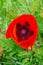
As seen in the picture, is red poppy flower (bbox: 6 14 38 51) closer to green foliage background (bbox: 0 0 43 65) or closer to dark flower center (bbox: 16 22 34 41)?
dark flower center (bbox: 16 22 34 41)

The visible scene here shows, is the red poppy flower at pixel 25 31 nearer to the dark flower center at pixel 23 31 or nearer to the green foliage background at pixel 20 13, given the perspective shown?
the dark flower center at pixel 23 31

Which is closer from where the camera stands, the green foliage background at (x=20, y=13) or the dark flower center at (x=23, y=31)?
the dark flower center at (x=23, y=31)

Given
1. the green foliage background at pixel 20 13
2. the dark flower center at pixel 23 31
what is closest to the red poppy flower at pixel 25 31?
the dark flower center at pixel 23 31

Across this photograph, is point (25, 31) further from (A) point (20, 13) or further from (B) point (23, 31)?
(A) point (20, 13)

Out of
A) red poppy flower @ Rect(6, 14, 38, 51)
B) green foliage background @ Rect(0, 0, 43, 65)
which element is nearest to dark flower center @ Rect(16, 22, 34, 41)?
red poppy flower @ Rect(6, 14, 38, 51)

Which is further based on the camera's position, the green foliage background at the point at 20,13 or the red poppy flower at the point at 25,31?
the green foliage background at the point at 20,13

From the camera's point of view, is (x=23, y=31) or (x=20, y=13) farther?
(x=20, y=13)

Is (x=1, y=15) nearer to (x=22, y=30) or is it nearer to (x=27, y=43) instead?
(x=22, y=30)

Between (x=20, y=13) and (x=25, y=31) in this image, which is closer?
(x=25, y=31)

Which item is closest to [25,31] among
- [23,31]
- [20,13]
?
[23,31]
